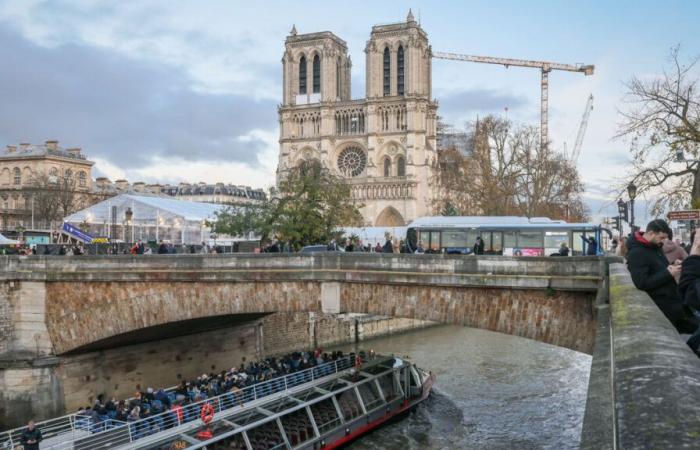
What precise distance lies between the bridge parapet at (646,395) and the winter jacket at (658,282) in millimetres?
2162

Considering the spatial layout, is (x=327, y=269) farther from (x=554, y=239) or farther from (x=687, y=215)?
(x=554, y=239)

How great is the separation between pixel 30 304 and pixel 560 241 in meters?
22.7

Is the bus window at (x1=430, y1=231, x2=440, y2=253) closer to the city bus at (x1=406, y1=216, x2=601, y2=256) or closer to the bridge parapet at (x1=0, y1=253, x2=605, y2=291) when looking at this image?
the city bus at (x1=406, y1=216, x2=601, y2=256)

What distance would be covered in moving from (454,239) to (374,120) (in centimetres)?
5197

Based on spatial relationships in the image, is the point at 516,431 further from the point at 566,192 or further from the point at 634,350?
the point at 566,192

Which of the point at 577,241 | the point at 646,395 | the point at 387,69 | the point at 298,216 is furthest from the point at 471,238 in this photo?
the point at 387,69

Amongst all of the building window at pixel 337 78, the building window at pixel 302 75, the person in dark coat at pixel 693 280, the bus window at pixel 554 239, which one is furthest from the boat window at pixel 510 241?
the building window at pixel 302 75

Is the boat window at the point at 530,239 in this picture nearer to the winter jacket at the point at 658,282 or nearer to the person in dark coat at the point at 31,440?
the person in dark coat at the point at 31,440

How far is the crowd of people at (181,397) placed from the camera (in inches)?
757

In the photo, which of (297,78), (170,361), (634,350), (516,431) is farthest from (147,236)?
(297,78)

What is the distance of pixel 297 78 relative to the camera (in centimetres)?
9206

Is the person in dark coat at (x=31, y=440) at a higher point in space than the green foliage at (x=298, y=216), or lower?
lower

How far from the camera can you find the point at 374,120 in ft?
281

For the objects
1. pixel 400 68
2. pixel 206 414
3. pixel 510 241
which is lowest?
pixel 206 414
